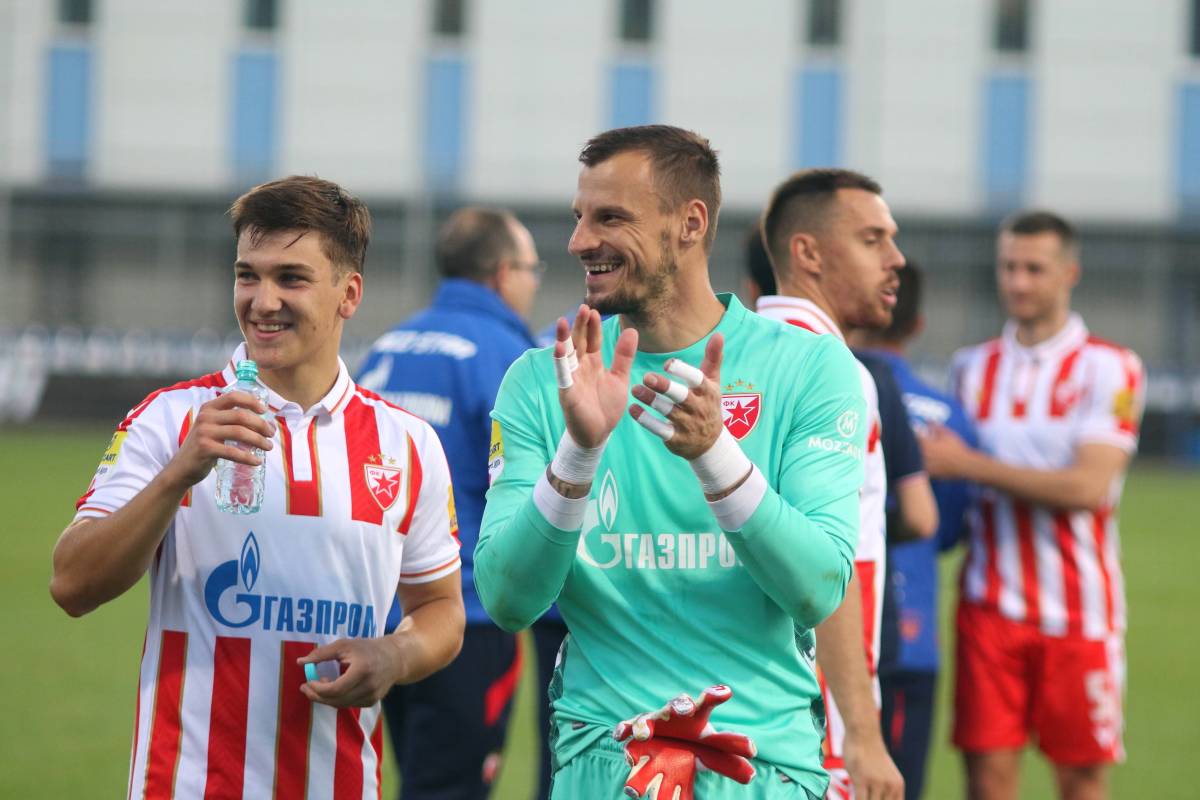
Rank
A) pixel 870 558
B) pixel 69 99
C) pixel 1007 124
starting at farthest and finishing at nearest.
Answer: pixel 1007 124 → pixel 69 99 → pixel 870 558

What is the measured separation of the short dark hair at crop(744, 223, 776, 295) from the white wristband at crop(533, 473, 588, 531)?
7.35 feet

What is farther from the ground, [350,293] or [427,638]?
[350,293]

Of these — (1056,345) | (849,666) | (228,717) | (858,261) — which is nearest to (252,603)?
(228,717)

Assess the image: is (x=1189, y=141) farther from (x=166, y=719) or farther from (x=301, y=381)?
(x=166, y=719)

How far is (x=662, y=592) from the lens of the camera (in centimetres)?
282

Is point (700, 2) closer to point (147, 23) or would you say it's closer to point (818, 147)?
point (818, 147)

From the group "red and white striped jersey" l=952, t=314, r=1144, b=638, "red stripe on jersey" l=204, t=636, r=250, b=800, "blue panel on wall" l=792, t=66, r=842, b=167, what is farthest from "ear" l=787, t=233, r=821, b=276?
"blue panel on wall" l=792, t=66, r=842, b=167

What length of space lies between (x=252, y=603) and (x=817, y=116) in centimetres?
2969

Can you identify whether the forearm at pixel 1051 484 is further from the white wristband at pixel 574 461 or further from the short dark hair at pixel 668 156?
the white wristband at pixel 574 461

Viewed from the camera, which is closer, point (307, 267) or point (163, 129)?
point (307, 267)

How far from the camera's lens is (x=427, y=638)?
3.21 m

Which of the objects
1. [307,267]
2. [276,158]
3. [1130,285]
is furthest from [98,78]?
[307,267]

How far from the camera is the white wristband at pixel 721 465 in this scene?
2.57 metres

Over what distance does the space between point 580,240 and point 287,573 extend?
0.93 m
